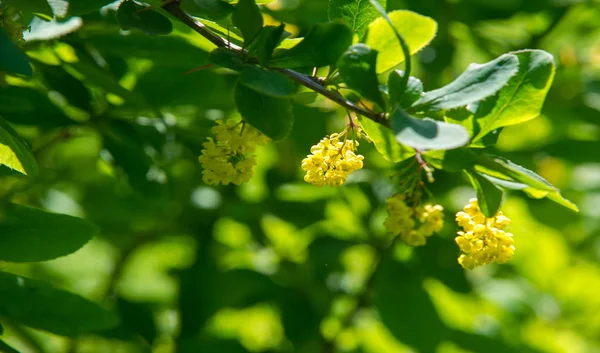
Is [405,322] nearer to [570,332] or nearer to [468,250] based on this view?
[468,250]

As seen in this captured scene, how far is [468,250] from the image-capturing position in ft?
4.08

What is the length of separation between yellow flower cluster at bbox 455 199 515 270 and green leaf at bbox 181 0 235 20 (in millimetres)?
515

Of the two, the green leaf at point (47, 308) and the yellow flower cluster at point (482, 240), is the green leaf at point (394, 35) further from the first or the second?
the green leaf at point (47, 308)

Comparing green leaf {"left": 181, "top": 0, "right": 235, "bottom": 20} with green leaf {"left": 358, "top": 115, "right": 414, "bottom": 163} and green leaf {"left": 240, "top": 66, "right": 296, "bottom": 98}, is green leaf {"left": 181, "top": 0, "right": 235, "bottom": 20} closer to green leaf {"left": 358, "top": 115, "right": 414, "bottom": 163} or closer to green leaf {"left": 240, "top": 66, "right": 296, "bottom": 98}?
green leaf {"left": 240, "top": 66, "right": 296, "bottom": 98}

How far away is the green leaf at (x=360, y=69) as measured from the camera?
100cm

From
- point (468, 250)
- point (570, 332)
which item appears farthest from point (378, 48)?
point (570, 332)

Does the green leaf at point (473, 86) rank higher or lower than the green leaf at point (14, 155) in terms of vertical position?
higher

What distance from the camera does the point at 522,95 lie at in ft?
3.65

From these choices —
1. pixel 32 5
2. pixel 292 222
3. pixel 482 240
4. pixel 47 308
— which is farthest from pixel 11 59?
pixel 292 222

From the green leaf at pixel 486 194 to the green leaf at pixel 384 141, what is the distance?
0.10 metres

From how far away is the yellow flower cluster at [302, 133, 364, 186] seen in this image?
118 cm

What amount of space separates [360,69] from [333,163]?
22 cm

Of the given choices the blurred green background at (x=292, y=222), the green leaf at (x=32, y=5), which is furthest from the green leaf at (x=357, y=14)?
the blurred green background at (x=292, y=222)

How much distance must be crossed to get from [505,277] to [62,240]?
1886 mm
